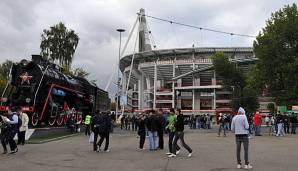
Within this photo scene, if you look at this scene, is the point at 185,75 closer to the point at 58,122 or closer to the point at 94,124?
the point at 58,122

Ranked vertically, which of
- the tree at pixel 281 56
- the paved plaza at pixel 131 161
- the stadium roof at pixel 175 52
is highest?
the stadium roof at pixel 175 52

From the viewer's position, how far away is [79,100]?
32.5 meters

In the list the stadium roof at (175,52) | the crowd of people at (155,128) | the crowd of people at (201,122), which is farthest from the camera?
the stadium roof at (175,52)

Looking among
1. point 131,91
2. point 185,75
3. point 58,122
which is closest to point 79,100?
point 58,122

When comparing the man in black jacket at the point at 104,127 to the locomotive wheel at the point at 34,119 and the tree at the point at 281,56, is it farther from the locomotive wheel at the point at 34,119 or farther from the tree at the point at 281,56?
the tree at the point at 281,56

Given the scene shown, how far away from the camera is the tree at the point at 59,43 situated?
61.5m

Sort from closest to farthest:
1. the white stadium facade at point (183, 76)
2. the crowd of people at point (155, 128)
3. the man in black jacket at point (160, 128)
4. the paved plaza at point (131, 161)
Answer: the paved plaza at point (131, 161), the crowd of people at point (155, 128), the man in black jacket at point (160, 128), the white stadium facade at point (183, 76)

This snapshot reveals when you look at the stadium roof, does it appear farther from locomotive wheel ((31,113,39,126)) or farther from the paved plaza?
the paved plaza

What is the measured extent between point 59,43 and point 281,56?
29924 mm

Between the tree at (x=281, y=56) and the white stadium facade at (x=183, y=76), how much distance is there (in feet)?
225

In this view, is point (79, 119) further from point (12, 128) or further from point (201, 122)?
point (201, 122)

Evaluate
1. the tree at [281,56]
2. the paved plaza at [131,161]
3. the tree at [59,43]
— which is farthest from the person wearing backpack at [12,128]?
the tree at [59,43]

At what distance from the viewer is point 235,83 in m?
88.3

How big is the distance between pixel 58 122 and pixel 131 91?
437ft
